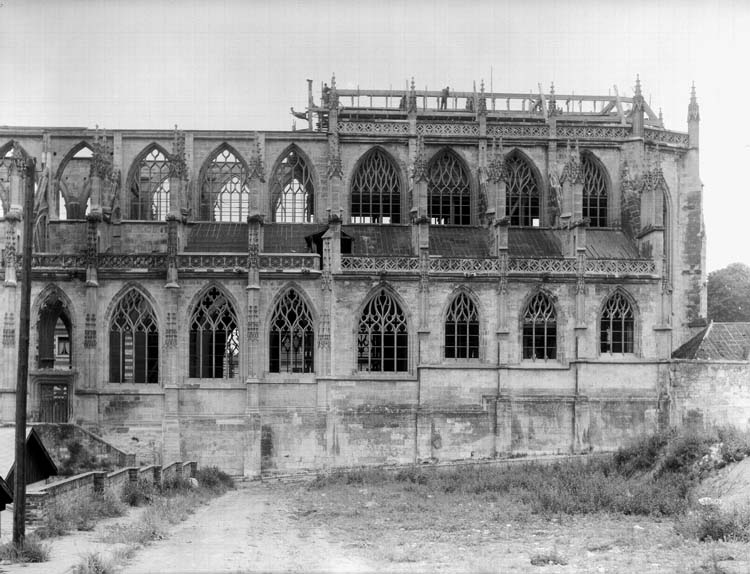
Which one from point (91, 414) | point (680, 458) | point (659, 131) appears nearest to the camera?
point (680, 458)

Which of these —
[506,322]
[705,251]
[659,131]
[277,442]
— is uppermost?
[659,131]

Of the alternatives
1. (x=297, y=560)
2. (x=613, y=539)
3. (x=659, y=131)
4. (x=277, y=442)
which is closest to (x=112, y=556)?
(x=297, y=560)

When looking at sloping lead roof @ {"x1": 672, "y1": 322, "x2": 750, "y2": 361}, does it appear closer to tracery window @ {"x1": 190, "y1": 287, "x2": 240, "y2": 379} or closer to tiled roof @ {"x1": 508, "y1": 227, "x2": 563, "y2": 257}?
tiled roof @ {"x1": 508, "y1": 227, "x2": 563, "y2": 257}

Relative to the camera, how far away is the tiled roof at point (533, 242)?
48284 millimetres

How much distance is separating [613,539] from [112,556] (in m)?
11.7

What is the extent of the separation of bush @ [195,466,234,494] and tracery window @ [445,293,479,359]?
12125 mm

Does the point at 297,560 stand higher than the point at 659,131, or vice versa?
the point at 659,131

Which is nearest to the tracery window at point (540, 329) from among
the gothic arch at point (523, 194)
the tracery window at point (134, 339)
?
the gothic arch at point (523, 194)

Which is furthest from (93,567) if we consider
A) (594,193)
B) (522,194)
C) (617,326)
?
(594,193)

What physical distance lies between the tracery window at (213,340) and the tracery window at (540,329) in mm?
14104

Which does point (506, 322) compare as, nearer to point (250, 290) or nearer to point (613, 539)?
point (250, 290)

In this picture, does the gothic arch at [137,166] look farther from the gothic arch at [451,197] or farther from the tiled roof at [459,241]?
the tiled roof at [459,241]

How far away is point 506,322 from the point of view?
4538 centimetres

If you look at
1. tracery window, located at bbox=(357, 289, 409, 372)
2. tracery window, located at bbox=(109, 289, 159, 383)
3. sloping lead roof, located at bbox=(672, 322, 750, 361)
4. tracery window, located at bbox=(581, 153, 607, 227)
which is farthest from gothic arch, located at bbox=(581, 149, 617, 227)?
tracery window, located at bbox=(109, 289, 159, 383)
